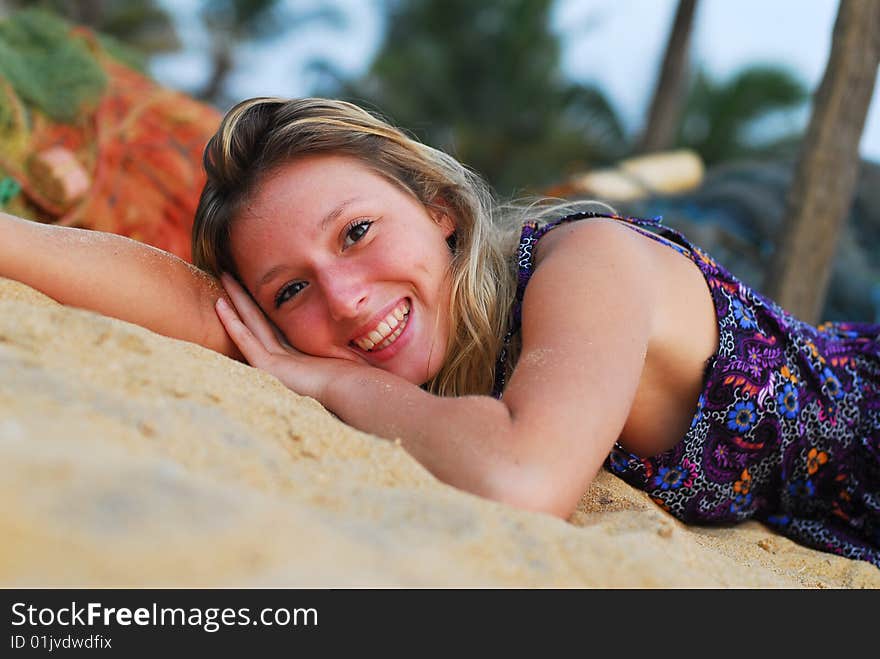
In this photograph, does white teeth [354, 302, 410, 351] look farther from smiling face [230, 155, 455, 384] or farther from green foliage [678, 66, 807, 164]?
green foliage [678, 66, 807, 164]

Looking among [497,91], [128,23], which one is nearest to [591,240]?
[128,23]

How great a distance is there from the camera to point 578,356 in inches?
60.4

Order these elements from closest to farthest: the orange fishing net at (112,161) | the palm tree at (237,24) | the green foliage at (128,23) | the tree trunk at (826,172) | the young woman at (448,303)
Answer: the young woman at (448,303)
the tree trunk at (826,172)
the orange fishing net at (112,161)
the green foliage at (128,23)
the palm tree at (237,24)

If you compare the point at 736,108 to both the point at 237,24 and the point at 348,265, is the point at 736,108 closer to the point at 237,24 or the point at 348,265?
the point at 237,24

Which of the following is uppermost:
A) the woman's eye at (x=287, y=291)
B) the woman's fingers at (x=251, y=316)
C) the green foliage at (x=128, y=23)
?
the green foliage at (x=128, y=23)

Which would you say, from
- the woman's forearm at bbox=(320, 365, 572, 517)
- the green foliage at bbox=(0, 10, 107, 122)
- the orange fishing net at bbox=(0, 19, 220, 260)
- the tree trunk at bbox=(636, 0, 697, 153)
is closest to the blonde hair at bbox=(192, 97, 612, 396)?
the woman's forearm at bbox=(320, 365, 572, 517)

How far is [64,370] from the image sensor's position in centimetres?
130

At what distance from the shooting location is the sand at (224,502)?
0.92 m

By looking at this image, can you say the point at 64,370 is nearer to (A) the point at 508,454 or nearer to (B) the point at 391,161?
(A) the point at 508,454

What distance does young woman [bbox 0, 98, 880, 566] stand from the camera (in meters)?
1.83

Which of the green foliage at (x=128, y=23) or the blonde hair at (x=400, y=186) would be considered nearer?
the blonde hair at (x=400, y=186)

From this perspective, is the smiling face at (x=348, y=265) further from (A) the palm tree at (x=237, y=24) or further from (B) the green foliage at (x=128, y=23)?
(A) the palm tree at (x=237, y=24)

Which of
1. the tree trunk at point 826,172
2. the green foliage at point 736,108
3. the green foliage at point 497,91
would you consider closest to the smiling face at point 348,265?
the tree trunk at point 826,172
